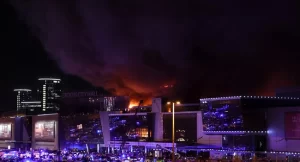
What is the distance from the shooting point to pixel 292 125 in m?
47.9

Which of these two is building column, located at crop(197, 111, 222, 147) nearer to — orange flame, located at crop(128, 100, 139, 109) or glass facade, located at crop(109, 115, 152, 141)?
glass facade, located at crop(109, 115, 152, 141)

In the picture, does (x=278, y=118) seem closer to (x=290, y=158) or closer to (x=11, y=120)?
(x=290, y=158)

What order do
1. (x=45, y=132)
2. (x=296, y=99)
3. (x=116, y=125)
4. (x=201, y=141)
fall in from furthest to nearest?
(x=45, y=132) → (x=116, y=125) → (x=201, y=141) → (x=296, y=99)

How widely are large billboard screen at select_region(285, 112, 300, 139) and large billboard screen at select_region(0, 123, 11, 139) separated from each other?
7887cm

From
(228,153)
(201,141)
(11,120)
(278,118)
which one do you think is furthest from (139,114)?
(11,120)

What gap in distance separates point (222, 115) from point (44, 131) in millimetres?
53786

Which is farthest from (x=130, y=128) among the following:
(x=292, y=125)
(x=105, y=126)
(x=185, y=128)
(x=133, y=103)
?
(x=292, y=125)

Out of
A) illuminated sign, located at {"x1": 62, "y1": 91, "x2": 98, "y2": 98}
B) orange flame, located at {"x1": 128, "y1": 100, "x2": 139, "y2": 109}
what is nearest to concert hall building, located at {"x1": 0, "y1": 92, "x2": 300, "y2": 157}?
illuminated sign, located at {"x1": 62, "y1": 91, "x2": 98, "y2": 98}

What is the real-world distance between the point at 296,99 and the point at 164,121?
19653 mm

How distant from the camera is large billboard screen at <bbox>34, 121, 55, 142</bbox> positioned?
95.4 metres

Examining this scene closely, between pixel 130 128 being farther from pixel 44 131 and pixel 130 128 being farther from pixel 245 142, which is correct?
pixel 44 131

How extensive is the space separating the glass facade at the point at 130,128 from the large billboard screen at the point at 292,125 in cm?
2641

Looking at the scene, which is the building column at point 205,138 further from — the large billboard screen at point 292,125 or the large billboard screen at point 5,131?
the large billboard screen at point 5,131

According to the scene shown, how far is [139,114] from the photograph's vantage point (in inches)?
2867
